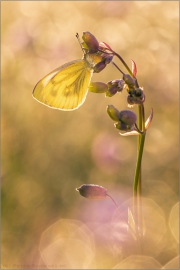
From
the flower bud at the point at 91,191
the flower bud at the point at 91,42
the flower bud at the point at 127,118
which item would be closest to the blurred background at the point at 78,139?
the flower bud at the point at 91,191

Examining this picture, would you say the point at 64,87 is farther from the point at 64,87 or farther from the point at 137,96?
the point at 137,96

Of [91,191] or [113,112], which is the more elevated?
[113,112]

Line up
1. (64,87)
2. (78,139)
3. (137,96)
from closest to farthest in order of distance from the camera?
(137,96), (64,87), (78,139)

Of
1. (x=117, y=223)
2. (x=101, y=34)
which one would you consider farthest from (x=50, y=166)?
(x=101, y=34)

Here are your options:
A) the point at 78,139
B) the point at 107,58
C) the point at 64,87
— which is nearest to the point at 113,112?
the point at 107,58

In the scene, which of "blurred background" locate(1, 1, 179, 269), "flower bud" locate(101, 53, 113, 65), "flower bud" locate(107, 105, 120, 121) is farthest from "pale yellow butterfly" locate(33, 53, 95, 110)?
"blurred background" locate(1, 1, 179, 269)

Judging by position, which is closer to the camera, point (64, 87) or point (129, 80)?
point (129, 80)

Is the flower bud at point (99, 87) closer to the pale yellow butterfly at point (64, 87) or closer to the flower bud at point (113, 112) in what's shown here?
the flower bud at point (113, 112)

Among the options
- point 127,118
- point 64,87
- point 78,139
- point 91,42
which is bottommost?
point 78,139
